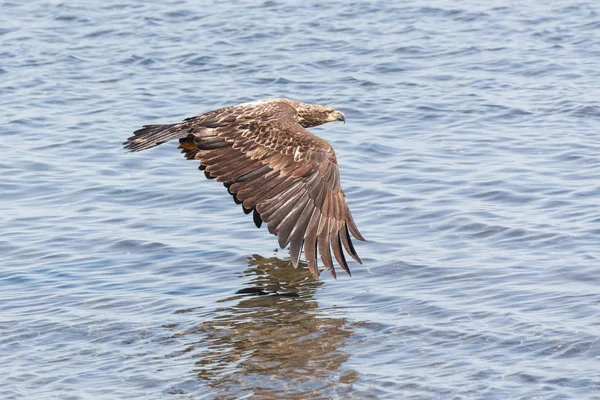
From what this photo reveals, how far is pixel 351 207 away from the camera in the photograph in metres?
9.57

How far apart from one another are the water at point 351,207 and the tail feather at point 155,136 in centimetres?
91

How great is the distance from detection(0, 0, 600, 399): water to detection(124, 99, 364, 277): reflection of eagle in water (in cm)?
58

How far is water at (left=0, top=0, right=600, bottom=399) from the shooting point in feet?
21.2

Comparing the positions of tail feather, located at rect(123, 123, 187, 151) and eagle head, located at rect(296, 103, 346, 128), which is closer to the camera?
tail feather, located at rect(123, 123, 187, 151)

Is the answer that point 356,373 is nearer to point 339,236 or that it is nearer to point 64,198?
point 339,236

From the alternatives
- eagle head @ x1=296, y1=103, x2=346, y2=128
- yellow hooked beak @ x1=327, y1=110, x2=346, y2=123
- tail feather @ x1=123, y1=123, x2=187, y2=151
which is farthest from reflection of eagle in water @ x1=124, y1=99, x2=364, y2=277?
yellow hooked beak @ x1=327, y1=110, x2=346, y2=123

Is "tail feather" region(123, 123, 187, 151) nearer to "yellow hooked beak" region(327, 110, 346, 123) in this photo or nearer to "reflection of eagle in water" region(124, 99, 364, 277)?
"reflection of eagle in water" region(124, 99, 364, 277)

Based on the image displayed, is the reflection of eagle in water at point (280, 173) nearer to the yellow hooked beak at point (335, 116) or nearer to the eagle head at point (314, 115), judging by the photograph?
the eagle head at point (314, 115)

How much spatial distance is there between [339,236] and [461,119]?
5.35 m

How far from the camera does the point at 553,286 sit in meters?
7.55

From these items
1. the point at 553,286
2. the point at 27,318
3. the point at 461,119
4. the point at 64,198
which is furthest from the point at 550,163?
the point at 27,318

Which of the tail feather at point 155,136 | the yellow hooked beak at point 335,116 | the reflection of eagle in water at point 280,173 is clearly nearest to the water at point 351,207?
the reflection of eagle in water at point 280,173

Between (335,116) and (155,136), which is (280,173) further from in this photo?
(335,116)

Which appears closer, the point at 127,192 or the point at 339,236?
the point at 339,236
